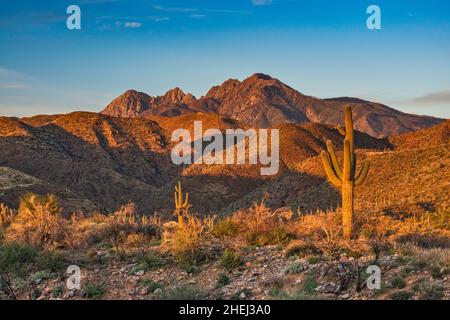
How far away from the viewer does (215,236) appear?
12930 mm

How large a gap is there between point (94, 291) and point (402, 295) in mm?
5549

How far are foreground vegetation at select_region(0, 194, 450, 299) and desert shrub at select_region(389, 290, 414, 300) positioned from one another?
0.07 feet

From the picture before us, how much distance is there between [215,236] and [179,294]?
→ 4.77m

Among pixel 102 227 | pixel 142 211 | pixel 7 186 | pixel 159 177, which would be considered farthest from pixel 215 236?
pixel 159 177

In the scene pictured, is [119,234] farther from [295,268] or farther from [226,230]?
[295,268]

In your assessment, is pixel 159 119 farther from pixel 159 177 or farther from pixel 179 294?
pixel 179 294

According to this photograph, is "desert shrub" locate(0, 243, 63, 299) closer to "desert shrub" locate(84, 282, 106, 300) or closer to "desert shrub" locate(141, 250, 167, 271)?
"desert shrub" locate(84, 282, 106, 300)

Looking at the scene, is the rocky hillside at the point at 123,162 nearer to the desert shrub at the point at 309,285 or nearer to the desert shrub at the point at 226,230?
the desert shrub at the point at 226,230

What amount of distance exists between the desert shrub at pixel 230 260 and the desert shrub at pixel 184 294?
4.54 feet

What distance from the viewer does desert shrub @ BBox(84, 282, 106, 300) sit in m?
9.04

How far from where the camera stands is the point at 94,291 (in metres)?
9.13

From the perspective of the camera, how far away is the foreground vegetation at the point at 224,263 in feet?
27.5

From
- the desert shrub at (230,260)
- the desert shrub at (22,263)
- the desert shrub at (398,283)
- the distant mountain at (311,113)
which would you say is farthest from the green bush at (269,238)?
the distant mountain at (311,113)

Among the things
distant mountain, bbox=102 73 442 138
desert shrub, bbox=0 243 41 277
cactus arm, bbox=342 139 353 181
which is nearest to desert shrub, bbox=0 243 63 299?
desert shrub, bbox=0 243 41 277
